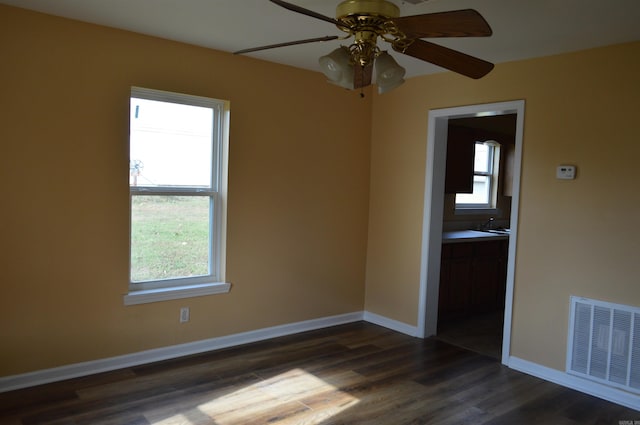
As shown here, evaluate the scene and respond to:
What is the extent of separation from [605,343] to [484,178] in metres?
3.12

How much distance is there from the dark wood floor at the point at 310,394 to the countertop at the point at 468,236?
1.19m

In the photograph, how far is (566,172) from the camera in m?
3.50

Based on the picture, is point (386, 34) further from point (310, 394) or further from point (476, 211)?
point (476, 211)

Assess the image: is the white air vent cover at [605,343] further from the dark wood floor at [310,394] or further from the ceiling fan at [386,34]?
the ceiling fan at [386,34]

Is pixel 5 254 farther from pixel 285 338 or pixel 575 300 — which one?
pixel 575 300

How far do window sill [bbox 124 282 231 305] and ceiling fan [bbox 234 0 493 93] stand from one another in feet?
7.17

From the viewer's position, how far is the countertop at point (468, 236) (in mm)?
4797

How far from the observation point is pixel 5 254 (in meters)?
3.01

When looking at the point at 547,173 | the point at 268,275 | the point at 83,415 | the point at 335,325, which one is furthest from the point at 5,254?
the point at 547,173

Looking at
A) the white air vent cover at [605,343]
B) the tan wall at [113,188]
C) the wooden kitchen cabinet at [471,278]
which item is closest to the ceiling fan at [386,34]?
the tan wall at [113,188]

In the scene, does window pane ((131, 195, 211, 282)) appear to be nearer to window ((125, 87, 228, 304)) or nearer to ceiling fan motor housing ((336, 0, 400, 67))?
window ((125, 87, 228, 304))

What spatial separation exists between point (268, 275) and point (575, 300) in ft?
7.97

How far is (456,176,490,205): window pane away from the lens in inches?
232

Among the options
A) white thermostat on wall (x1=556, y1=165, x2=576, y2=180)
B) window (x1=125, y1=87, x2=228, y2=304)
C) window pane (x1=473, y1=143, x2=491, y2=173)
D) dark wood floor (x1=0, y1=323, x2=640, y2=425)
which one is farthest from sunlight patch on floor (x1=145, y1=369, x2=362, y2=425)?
window pane (x1=473, y1=143, x2=491, y2=173)
